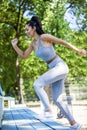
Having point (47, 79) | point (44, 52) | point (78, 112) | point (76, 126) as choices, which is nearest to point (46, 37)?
point (44, 52)

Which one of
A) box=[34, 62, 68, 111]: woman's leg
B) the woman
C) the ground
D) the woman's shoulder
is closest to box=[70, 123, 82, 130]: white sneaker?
the woman

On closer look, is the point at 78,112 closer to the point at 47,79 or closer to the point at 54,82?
the point at 54,82

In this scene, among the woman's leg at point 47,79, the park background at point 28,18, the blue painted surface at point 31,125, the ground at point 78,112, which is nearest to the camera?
A: the woman's leg at point 47,79

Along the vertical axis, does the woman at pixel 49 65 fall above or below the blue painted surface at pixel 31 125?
above

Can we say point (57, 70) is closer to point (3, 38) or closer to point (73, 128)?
point (73, 128)

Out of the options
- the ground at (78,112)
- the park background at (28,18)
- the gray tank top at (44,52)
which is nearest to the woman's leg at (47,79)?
the gray tank top at (44,52)

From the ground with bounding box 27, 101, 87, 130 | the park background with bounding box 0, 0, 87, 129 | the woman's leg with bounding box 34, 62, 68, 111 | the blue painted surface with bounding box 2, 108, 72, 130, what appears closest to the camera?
the woman's leg with bounding box 34, 62, 68, 111

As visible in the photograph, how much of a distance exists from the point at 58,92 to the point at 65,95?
9428 millimetres

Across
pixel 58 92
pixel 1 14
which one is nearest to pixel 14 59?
pixel 1 14

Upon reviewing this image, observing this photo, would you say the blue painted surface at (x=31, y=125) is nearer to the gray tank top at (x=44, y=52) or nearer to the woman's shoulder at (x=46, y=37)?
the gray tank top at (x=44, y=52)

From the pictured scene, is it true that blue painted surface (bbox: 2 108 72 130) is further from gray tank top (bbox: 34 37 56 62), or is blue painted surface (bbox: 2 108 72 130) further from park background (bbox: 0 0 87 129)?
park background (bbox: 0 0 87 129)

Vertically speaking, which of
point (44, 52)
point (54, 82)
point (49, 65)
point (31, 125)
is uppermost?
point (44, 52)

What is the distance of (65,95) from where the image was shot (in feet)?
46.3

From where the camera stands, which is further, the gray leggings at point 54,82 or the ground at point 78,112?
the ground at point 78,112
